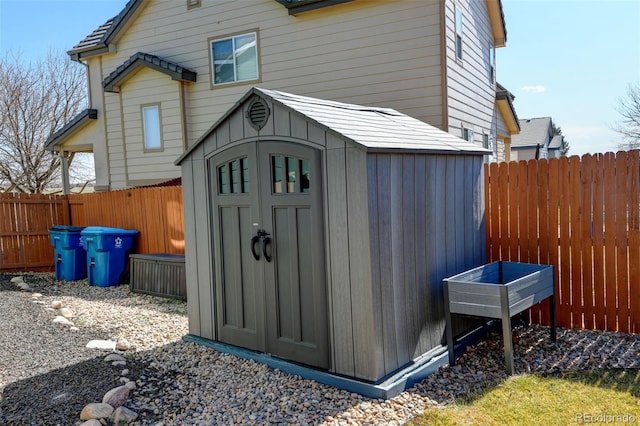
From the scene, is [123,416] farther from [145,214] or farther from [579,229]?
[145,214]

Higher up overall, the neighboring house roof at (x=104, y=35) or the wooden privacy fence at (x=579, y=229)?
the neighboring house roof at (x=104, y=35)

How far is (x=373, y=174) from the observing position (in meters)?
3.77

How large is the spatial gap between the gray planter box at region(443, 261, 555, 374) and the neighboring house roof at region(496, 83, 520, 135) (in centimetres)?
901

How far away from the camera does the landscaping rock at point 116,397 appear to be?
3776 mm

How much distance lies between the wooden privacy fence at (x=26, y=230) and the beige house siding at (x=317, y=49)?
3.01 m

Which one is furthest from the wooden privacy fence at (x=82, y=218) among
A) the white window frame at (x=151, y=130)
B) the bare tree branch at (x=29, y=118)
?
the bare tree branch at (x=29, y=118)

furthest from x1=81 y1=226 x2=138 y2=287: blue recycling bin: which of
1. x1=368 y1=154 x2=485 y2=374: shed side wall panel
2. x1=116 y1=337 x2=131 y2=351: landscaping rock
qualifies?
x1=368 y1=154 x2=485 y2=374: shed side wall panel

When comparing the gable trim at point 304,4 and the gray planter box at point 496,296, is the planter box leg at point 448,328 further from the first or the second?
the gable trim at point 304,4

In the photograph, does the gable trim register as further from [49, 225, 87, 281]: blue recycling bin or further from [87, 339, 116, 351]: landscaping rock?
[87, 339, 116, 351]: landscaping rock

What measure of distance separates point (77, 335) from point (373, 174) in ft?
13.8

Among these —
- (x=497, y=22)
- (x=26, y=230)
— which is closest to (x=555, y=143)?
(x=497, y=22)

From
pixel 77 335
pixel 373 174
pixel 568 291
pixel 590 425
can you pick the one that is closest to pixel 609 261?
pixel 568 291

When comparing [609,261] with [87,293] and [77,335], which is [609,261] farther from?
[87,293]

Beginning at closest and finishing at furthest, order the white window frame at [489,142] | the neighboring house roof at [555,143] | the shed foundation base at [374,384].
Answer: the shed foundation base at [374,384] < the white window frame at [489,142] < the neighboring house roof at [555,143]
